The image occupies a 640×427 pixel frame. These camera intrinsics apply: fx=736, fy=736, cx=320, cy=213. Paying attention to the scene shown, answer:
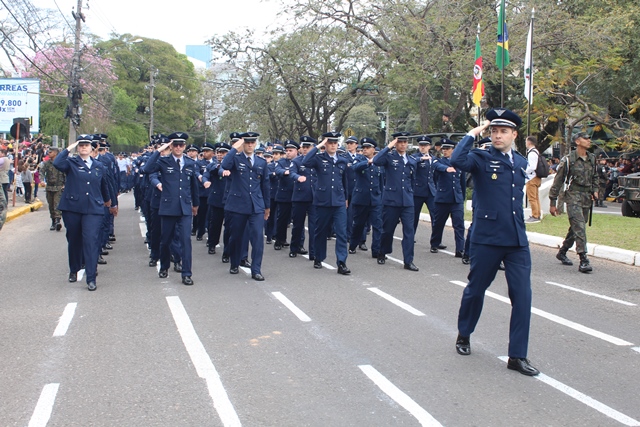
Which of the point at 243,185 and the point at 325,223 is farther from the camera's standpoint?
the point at 325,223

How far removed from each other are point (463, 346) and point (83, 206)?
5.78m

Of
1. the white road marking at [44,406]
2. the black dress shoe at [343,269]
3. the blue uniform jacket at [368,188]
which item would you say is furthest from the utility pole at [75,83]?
the white road marking at [44,406]

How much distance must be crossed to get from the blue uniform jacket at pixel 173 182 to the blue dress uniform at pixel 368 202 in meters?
3.42

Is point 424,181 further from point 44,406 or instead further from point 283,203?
point 44,406

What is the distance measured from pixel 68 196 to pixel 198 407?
571cm

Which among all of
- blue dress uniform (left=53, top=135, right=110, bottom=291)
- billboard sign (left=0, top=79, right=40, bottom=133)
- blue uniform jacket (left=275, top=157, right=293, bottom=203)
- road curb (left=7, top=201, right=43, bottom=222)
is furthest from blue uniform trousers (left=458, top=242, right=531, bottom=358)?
billboard sign (left=0, top=79, right=40, bottom=133)

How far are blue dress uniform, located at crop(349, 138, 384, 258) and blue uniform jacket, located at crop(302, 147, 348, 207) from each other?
4.08ft

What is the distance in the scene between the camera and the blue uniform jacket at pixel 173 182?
10.4 m

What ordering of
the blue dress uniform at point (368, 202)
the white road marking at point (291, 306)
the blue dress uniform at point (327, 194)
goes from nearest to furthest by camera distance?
1. the white road marking at point (291, 306)
2. the blue dress uniform at point (327, 194)
3. the blue dress uniform at point (368, 202)

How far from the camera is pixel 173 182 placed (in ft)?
34.6

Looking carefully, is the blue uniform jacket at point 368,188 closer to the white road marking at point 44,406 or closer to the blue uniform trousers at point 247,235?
the blue uniform trousers at point 247,235

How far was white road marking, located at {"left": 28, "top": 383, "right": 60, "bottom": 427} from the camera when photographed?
489 centimetres

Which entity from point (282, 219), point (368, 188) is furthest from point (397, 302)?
point (282, 219)

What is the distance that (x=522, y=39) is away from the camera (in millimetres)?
26312
